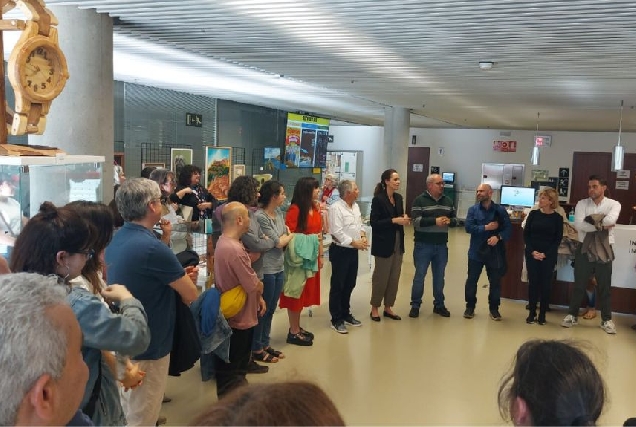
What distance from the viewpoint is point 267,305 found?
4828 mm

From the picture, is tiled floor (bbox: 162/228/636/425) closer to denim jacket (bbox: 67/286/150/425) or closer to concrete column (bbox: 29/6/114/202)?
denim jacket (bbox: 67/286/150/425)

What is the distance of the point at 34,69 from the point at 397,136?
364 inches

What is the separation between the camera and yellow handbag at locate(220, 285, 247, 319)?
3793 millimetres

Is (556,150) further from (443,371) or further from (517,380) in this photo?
(517,380)

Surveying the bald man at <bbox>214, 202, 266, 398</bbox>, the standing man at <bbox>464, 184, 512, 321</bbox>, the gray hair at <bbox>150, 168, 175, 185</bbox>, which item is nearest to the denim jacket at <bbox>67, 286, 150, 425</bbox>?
the bald man at <bbox>214, 202, 266, 398</bbox>

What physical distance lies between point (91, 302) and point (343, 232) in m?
3.82

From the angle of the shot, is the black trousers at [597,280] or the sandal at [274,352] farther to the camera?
the black trousers at [597,280]

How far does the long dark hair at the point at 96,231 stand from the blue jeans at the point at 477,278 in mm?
4763

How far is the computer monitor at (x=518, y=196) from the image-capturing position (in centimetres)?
1224

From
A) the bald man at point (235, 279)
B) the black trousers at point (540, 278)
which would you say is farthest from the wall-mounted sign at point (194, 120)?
the bald man at point (235, 279)

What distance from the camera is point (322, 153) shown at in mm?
14039

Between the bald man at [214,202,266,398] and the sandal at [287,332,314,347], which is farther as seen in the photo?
the sandal at [287,332,314,347]

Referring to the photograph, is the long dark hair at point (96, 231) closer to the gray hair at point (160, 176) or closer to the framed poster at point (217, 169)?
the gray hair at point (160, 176)

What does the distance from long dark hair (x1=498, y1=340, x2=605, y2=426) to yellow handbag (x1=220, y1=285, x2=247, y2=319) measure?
8.35ft
